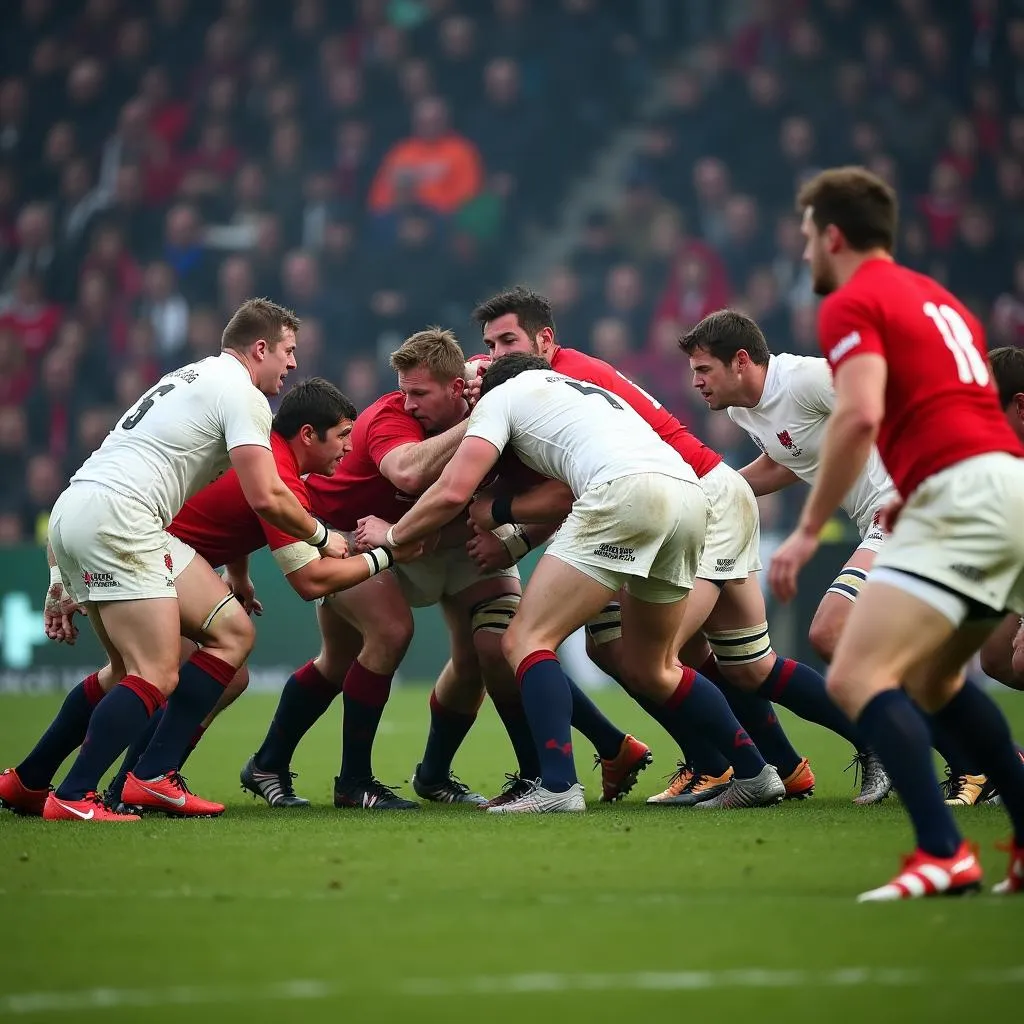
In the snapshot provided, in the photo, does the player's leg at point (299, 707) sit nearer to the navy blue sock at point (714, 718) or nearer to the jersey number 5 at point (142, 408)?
the jersey number 5 at point (142, 408)

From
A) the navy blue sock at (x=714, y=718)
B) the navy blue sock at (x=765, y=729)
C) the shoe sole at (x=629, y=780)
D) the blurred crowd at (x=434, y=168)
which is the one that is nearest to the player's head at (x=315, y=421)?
the navy blue sock at (x=714, y=718)

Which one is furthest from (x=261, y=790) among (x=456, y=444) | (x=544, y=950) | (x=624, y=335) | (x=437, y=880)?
(x=624, y=335)

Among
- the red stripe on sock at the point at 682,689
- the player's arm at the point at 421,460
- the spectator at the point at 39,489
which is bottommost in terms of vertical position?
the spectator at the point at 39,489

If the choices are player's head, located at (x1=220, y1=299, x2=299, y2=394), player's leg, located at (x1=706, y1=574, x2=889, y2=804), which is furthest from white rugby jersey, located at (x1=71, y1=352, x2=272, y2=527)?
player's leg, located at (x1=706, y1=574, x2=889, y2=804)

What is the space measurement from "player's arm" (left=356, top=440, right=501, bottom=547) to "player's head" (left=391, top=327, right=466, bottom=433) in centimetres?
71

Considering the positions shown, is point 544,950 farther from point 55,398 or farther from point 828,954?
point 55,398

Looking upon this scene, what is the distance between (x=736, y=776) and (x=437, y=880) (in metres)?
2.46

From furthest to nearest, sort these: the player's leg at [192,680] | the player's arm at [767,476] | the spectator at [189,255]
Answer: the spectator at [189,255] → the player's arm at [767,476] → the player's leg at [192,680]

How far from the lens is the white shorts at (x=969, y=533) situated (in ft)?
14.3

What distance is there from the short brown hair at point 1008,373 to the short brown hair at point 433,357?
2293mm

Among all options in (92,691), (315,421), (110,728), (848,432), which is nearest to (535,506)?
(315,421)

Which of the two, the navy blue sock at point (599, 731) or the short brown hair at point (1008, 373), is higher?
the short brown hair at point (1008, 373)

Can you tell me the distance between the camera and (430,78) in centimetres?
1980

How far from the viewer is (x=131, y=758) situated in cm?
732
